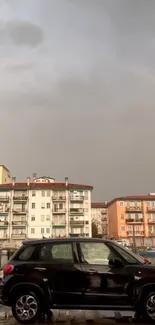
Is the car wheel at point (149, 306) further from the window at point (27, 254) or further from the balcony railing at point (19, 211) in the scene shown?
the balcony railing at point (19, 211)

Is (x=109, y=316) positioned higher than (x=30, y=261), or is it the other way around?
(x=30, y=261)

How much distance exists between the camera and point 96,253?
8.05 meters

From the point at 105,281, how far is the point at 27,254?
190 cm

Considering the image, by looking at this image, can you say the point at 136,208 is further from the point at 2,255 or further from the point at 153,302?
the point at 153,302

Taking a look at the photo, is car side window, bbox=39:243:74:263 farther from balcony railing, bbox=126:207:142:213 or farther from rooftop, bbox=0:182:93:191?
balcony railing, bbox=126:207:142:213

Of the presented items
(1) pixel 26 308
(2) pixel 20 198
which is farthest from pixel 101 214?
(1) pixel 26 308

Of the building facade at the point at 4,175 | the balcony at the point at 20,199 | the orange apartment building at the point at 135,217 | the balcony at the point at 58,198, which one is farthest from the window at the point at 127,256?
the orange apartment building at the point at 135,217

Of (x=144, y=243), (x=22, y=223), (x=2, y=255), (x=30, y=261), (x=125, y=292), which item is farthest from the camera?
(x=144, y=243)

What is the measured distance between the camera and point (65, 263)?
25.9ft

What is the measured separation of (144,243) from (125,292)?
298 feet

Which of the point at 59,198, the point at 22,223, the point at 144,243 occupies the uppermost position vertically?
the point at 59,198

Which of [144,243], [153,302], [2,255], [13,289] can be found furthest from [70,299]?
[144,243]

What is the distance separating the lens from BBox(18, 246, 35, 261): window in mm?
8148

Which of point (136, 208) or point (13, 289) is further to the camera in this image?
point (136, 208)
